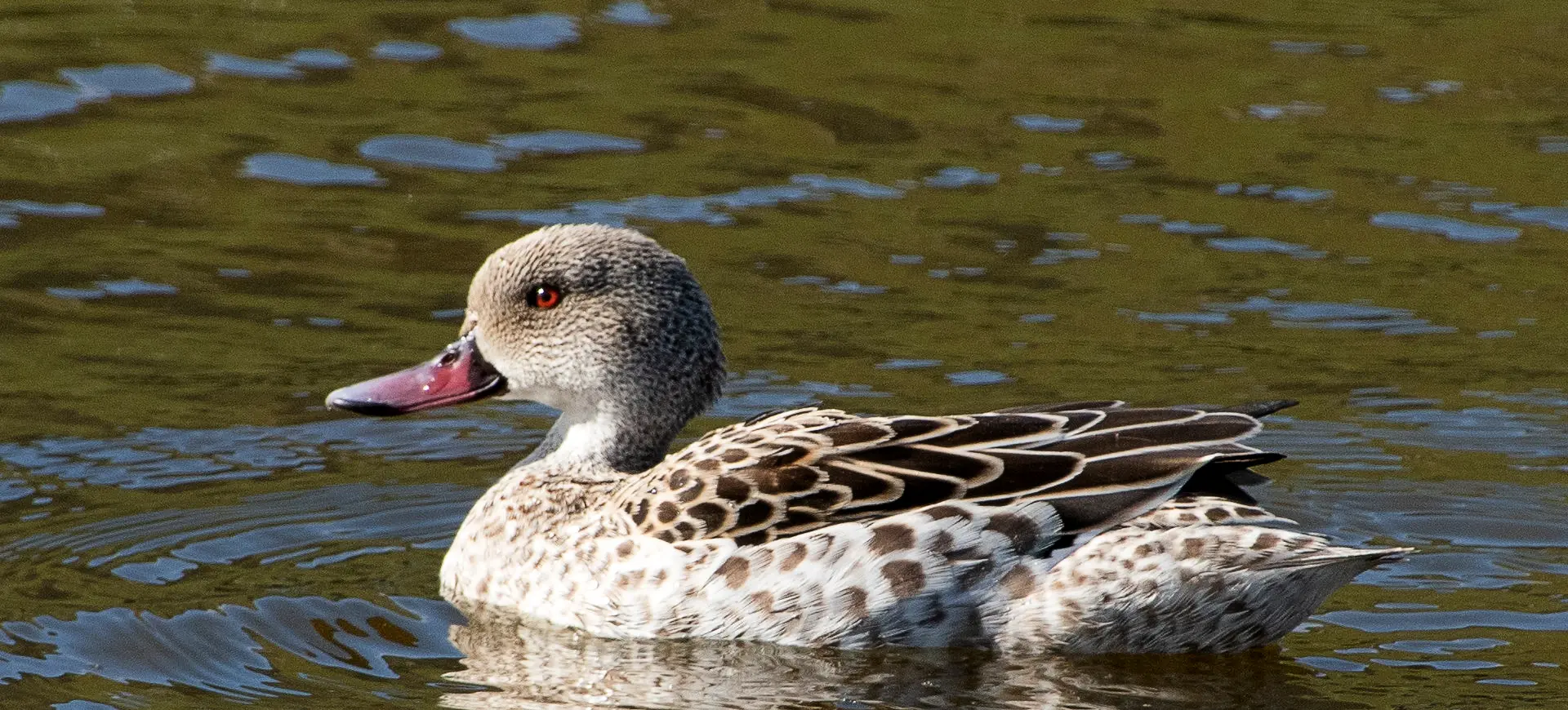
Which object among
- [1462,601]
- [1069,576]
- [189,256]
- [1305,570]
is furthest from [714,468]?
[189,256]

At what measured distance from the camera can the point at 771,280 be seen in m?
12.0

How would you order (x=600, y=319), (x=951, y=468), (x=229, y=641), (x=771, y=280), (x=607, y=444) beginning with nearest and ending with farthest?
(x=951, y=468) → (x=229, y=641) → (x=600, y=319) → (x=607, y=444) → (x=771, y=280)

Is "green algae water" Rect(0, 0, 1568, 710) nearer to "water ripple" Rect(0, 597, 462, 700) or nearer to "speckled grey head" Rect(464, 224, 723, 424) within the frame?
"water ripple" Rect(0, 597, 462, 700)

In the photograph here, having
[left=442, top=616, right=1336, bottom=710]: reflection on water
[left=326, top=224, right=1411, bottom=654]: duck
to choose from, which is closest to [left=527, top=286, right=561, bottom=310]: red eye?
[left=326, top=224, right=1411, bottom=654]: duck

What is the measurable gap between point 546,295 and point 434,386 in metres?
0.52

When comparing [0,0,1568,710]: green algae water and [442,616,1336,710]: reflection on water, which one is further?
[0,0,1568,710]: green algae water

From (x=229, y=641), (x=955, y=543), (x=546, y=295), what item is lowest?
(x=229, y=641)

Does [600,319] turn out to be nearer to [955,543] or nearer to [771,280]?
[955,543]

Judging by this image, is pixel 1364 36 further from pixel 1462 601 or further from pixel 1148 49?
pixel 1462 601

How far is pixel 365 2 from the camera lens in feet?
50.9

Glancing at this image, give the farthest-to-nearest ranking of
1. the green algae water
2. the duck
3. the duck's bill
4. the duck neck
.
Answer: the duck neck
the duck's bill
the green algae water
the duck

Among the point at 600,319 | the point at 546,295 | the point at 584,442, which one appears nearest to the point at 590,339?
the point at 600,319

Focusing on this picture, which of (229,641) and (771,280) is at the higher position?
(771,280)

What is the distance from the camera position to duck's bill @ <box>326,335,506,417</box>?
910cm
